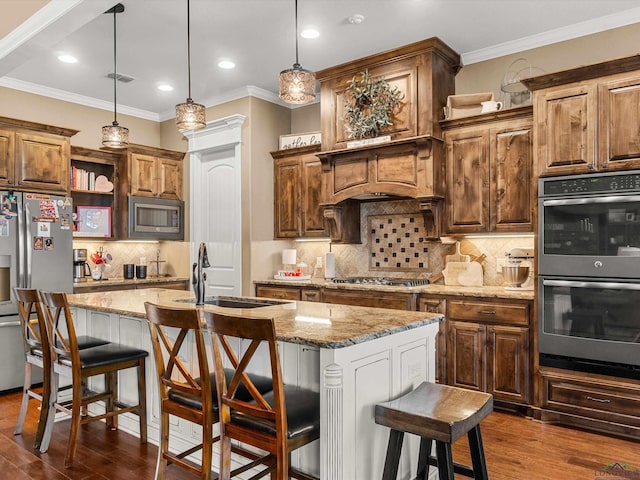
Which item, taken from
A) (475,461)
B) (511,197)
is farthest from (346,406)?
(511,197)

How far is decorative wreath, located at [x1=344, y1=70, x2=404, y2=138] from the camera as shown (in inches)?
177

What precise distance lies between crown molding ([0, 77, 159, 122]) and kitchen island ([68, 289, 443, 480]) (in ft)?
11.8

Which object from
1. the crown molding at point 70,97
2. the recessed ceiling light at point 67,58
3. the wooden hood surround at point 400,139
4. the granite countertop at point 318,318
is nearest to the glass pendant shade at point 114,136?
the granite countertop at point 318,318

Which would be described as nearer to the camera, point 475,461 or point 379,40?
point 475,461

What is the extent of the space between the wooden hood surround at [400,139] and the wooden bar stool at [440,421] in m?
2.49

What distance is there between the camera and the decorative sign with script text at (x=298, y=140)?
545 cm

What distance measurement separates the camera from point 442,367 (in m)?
4.05

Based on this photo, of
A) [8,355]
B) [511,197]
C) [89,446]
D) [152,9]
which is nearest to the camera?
[89,446]

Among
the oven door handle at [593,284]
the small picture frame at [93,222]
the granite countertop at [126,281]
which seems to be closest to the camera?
the oven door handle at [593,284]

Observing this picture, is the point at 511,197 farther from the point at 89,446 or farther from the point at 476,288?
the point at 89,446

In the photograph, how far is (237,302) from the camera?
11.0ft

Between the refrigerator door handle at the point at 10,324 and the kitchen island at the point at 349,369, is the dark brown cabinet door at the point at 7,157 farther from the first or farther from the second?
the kitchen island at the point at 349,369

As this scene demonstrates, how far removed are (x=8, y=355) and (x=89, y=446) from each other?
1.77 m

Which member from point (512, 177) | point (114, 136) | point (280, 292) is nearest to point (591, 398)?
point (512, 177)
